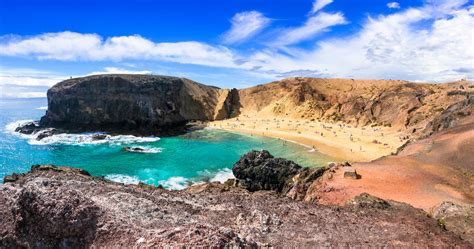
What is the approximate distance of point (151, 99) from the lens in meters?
62.4

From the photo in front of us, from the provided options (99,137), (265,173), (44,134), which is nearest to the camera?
(265,173)

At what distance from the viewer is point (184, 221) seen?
852 cm

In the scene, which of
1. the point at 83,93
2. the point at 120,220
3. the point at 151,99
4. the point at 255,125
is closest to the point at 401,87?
the point at 255,125

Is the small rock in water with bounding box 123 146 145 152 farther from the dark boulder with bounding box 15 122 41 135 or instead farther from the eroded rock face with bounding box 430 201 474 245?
the eroded rock face with bounding box 430 201 474 245

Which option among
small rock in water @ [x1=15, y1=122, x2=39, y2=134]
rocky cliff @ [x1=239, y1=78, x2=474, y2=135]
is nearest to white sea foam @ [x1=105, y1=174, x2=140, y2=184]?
rocky cliff @ [x1=239, y1=78, x2=474, y2=135]

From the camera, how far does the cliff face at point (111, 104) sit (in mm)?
61219

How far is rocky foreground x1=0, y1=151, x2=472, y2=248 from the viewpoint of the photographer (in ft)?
25.2

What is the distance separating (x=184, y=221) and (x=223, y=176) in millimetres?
24196

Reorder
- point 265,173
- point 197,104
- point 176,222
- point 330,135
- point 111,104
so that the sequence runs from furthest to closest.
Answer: point 197,104 < point 111,104 < point 330,135 < point 265,173 < point 176,222

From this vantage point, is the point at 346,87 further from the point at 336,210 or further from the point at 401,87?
the point at 336,210

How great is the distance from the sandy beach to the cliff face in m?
10.4

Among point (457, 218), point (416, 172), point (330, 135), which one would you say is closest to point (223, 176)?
point (416, 172)

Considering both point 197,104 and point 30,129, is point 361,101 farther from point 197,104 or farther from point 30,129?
point 30,129

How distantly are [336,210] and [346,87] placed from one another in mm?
71379
